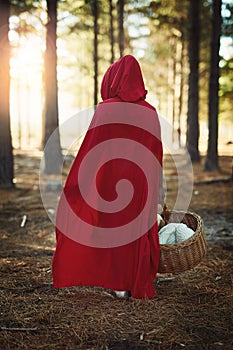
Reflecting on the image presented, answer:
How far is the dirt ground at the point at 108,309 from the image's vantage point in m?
3.84

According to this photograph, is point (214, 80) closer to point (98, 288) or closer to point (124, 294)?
point (98, 288)

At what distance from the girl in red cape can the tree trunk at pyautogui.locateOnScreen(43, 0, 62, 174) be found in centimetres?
858

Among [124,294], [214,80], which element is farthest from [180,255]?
[214,80]

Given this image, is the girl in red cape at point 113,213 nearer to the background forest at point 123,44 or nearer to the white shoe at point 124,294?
the white shoe at point 124,294

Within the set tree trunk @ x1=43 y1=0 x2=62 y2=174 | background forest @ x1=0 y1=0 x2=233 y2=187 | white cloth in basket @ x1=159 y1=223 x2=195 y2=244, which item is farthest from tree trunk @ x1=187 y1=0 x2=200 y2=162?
white cloth in basket @ x1=159 y1=223 x2=195 y2=244

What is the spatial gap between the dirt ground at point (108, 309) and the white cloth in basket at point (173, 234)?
23.6 inches

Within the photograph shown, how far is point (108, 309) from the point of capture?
14.8ft

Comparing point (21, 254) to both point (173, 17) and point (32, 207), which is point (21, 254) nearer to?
point (32, 207)

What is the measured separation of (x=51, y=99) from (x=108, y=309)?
9547 millimetres

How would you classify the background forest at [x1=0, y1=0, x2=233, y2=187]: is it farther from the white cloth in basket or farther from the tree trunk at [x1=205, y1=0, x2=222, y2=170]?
the white cloth in basket

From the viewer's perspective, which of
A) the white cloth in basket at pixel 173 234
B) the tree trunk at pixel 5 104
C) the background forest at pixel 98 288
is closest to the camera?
the background forest at pixel 98 288

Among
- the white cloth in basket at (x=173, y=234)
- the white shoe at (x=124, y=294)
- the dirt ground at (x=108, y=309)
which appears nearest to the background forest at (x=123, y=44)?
the dirt ground at (x=108, y=309)

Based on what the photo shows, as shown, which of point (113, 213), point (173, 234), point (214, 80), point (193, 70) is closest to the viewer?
point (113, 213)

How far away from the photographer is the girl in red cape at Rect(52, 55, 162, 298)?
4.59m
